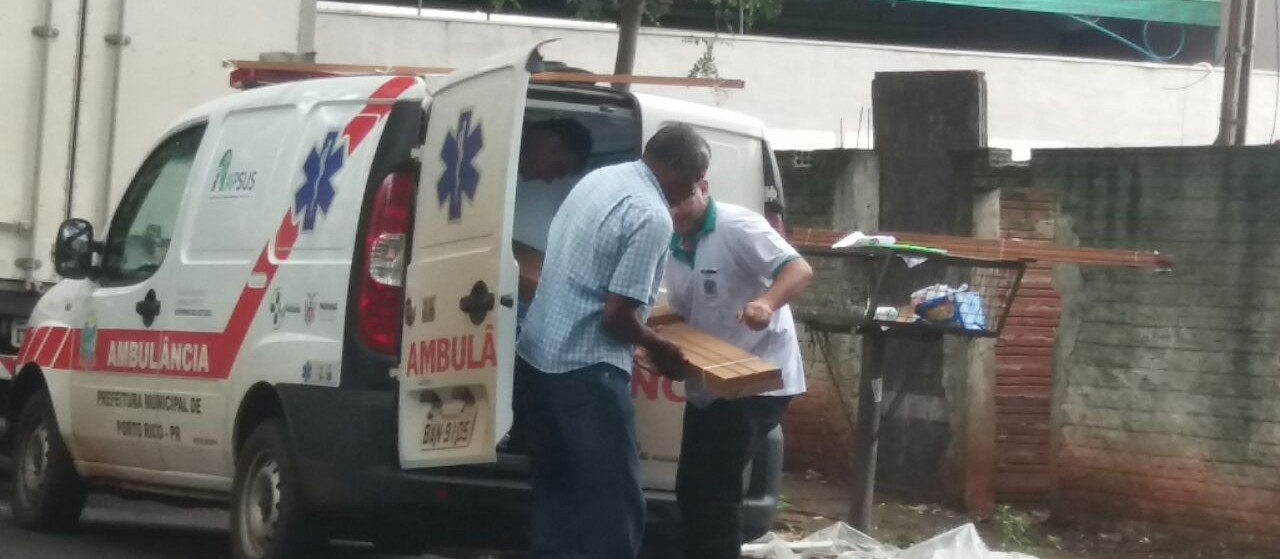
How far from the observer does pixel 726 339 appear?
6516 mm

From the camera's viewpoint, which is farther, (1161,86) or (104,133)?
(1161,86)

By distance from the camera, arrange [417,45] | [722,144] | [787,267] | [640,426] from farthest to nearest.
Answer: [417,45] < [722,144] < [640,426] < [787,267]

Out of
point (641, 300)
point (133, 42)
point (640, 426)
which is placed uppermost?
point (133, 42)

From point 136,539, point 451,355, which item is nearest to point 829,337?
point 136,539

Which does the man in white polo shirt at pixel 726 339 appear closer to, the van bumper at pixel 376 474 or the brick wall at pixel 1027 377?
the van bumper at pixel 376 474

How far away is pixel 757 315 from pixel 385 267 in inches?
49.6

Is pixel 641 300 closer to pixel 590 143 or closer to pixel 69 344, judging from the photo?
pixel 590 143

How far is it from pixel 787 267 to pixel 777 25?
23027 mm

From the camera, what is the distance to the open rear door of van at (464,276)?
571 centimetres

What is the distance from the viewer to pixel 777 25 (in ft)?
95.2

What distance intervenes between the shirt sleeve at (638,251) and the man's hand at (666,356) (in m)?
0.13

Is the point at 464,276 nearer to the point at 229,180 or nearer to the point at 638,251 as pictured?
the point at 638,251

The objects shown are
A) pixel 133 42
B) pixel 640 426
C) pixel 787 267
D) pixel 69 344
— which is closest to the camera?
pixel 787 267

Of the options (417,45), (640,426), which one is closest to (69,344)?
(640,426)
